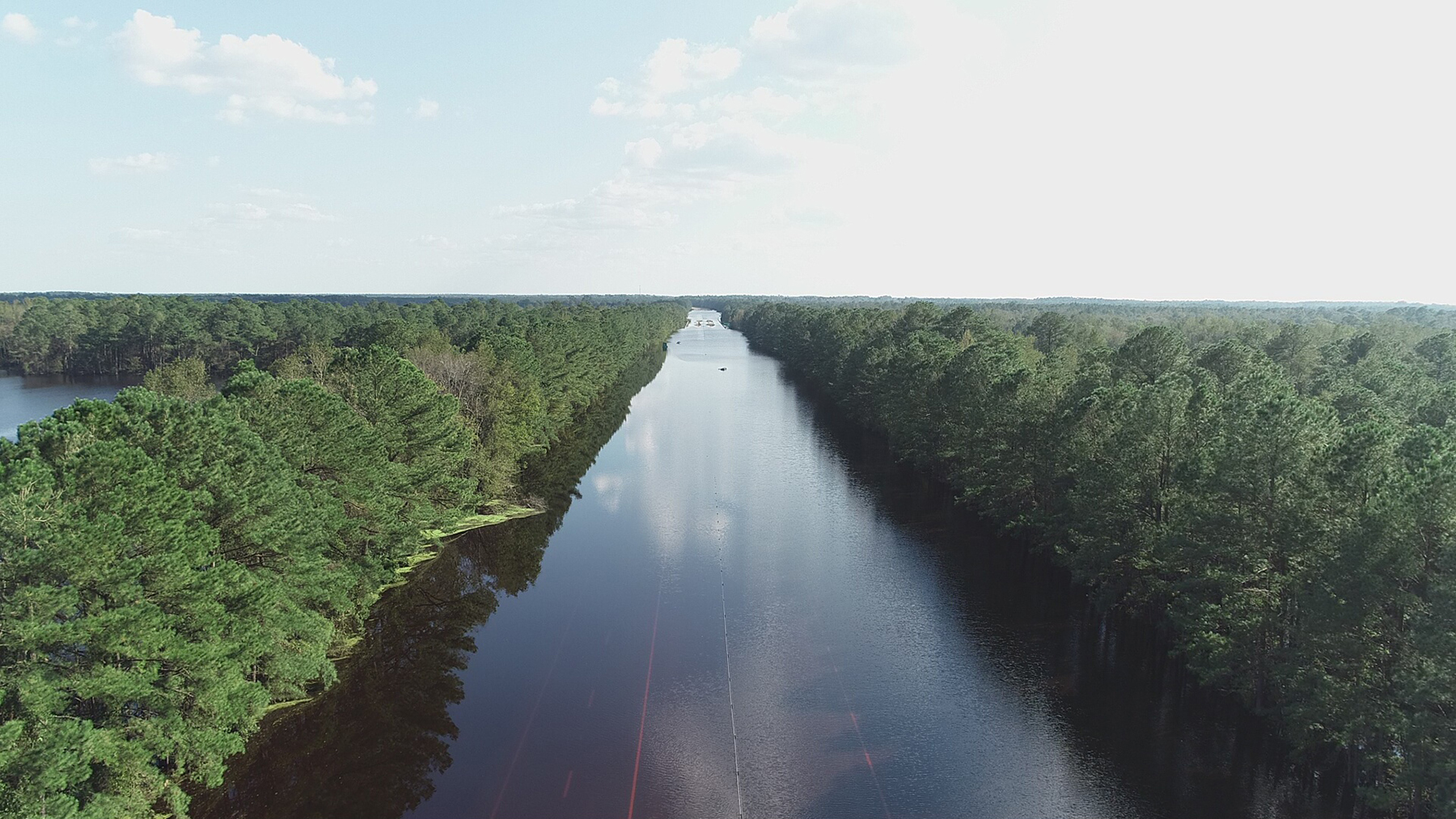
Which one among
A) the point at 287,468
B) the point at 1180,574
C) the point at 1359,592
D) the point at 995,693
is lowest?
the point at 995,693

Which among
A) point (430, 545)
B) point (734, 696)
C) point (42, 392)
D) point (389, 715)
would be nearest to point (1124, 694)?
point (734, 696)

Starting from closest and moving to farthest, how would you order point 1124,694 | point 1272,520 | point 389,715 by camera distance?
point 1272,520, point 389,715, point 1124,694

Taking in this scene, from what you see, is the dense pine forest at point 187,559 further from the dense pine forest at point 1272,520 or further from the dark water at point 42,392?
the dark water at point 42,392

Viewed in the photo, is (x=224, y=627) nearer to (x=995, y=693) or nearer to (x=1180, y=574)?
(x=995, y=693)

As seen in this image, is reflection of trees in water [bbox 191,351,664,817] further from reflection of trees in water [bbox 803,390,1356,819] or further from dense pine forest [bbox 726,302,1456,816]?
dense pine forest [bbox 726,302,1456,816]

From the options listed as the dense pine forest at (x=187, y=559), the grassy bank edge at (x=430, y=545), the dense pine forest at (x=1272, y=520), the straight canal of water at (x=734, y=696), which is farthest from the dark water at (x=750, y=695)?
the dense pine forest at (x=187, y=559)

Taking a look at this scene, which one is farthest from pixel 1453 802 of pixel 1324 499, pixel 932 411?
pixel 932 411

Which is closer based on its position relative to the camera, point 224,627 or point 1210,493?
point 224,627

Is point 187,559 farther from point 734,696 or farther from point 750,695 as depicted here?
point 750,695
